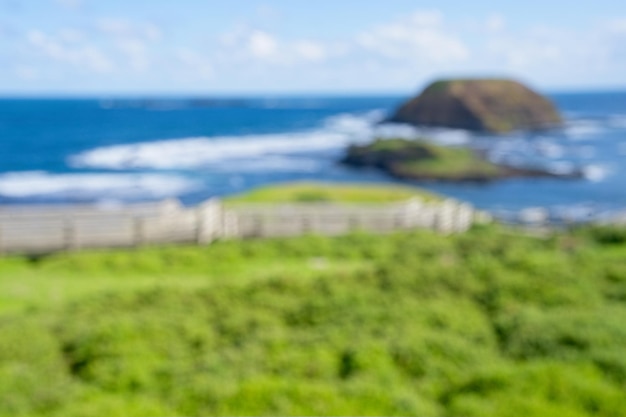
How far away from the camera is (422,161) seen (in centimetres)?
5528

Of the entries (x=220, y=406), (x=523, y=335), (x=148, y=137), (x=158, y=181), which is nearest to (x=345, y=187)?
(x=523, y=335)

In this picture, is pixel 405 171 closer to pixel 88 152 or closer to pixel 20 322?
pixel 88 152

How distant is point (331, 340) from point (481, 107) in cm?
9974

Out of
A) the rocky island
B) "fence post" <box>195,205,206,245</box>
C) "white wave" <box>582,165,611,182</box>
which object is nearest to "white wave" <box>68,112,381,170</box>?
the rocky island

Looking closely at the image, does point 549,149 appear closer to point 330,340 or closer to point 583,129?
point 583,129

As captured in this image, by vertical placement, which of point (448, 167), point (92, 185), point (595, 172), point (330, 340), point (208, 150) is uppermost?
point (330, 340)

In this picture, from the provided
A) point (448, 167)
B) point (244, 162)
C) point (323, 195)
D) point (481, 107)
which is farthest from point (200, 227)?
point (481, 107)

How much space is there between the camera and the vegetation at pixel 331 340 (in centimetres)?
529

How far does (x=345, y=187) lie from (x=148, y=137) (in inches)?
2824

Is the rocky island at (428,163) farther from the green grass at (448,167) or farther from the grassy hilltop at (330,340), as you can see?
the grassy hilltop at (330,340)

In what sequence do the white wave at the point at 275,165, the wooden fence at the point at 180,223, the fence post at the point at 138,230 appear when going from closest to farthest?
the wooden fence at the point at 180,223, the fence post at the point at 138,230, the white wave at the point at 275,165

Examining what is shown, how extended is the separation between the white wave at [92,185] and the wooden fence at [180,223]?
3045 centimetres

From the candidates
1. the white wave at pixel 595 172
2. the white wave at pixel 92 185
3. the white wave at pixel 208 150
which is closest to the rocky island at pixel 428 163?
the white wave at pixel 595 172

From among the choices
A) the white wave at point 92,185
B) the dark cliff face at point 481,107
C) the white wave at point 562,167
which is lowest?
the white wave at point 92,185
